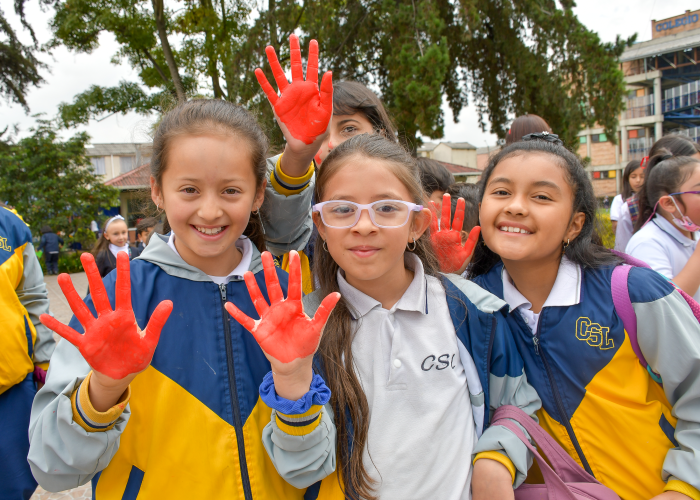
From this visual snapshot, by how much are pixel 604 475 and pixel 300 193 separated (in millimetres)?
1449

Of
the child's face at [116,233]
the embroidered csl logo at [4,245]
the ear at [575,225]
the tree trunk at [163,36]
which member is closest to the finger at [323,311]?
the ear at [575,225]

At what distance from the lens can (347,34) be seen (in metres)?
10.7

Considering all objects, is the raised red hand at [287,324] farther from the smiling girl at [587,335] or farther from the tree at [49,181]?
the tree at [49,181]

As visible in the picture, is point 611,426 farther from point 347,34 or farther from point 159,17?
point 159,17

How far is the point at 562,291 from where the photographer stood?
1633 millimetres

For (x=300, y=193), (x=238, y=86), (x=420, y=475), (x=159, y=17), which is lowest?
(x=420, y=475)

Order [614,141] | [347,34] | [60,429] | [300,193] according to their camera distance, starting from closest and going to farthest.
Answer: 1. [60,429]
2. [300,193]
3. [614,141]
4. [347,34]

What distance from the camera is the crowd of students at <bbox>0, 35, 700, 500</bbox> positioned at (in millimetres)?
1160

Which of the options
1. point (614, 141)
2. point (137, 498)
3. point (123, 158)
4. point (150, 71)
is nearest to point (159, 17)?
point (150, 71)

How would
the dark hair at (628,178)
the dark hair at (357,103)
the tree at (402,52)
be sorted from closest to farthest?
1. the dark hair at (357,103)
2. the dark hair at (628,178)
3. the tree at (402,52)

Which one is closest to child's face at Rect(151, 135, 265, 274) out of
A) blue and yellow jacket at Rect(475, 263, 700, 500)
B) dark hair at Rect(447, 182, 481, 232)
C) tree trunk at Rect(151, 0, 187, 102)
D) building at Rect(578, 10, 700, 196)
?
blue and yellow jacket at Rect(475, 263, 700, 500)

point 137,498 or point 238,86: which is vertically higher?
point 238,86

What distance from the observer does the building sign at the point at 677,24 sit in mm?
33562

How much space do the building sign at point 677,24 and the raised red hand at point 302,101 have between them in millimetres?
44037
